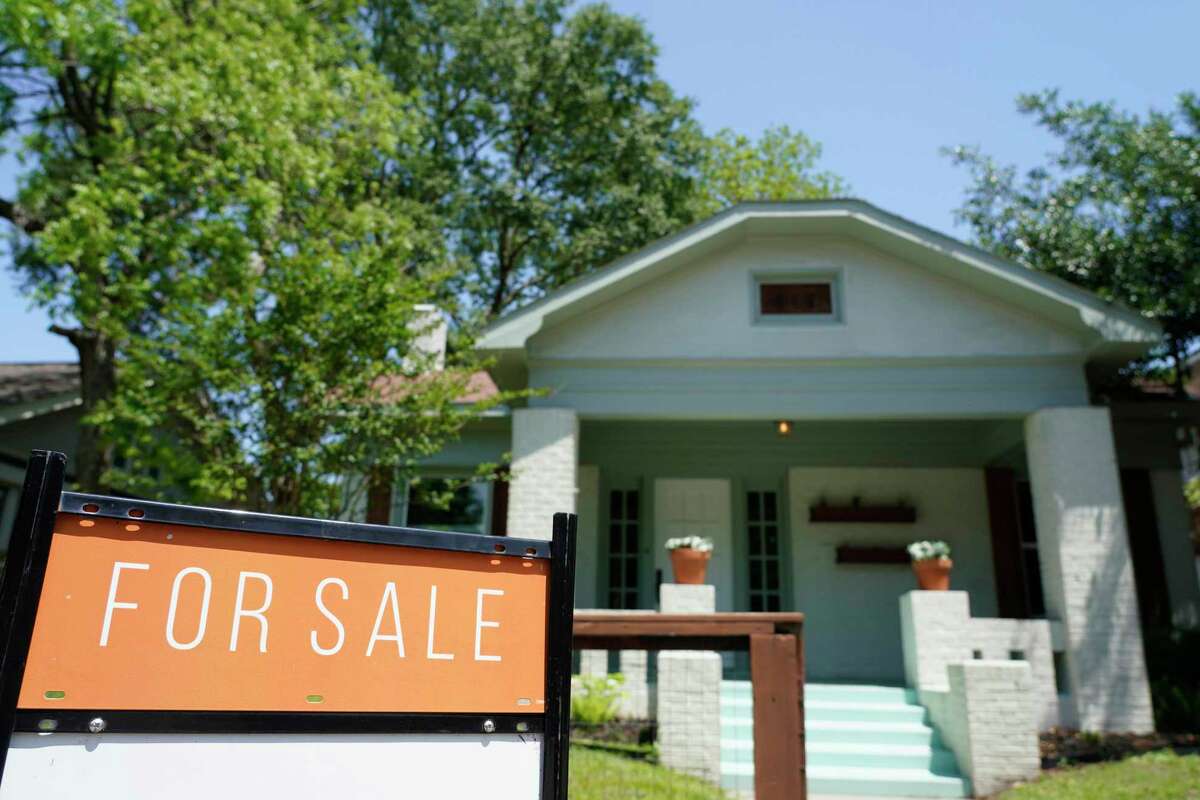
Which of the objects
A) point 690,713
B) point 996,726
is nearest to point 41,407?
point 690,713

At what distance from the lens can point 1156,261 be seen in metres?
9.73

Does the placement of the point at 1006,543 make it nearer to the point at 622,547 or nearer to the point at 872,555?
the point at 872,555

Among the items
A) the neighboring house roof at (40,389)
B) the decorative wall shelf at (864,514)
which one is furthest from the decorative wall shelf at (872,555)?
the neighboring house roof at (40,389)

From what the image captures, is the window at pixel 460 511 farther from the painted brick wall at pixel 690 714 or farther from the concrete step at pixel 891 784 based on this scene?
the concrete step at pixel 891 784

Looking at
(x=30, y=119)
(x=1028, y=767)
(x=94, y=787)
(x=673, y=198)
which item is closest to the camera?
(x=94, y=787)

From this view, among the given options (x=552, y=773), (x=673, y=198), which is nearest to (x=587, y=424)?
(x=552, y=773)

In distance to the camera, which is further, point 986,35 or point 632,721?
point 986,35

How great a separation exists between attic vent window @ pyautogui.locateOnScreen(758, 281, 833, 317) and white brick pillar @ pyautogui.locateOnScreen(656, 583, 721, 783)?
3948mm

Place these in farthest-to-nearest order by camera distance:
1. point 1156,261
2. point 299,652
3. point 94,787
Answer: point 1156,261, point 299,652, point 94,787

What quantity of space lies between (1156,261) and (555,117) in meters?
12.8

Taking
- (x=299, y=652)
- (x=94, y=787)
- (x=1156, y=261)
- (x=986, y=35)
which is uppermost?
(x=986, y=35)

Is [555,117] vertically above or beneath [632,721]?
above

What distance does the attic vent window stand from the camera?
9234mm

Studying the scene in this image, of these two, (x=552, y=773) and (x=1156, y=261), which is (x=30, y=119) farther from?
(x=1156, y=261)
